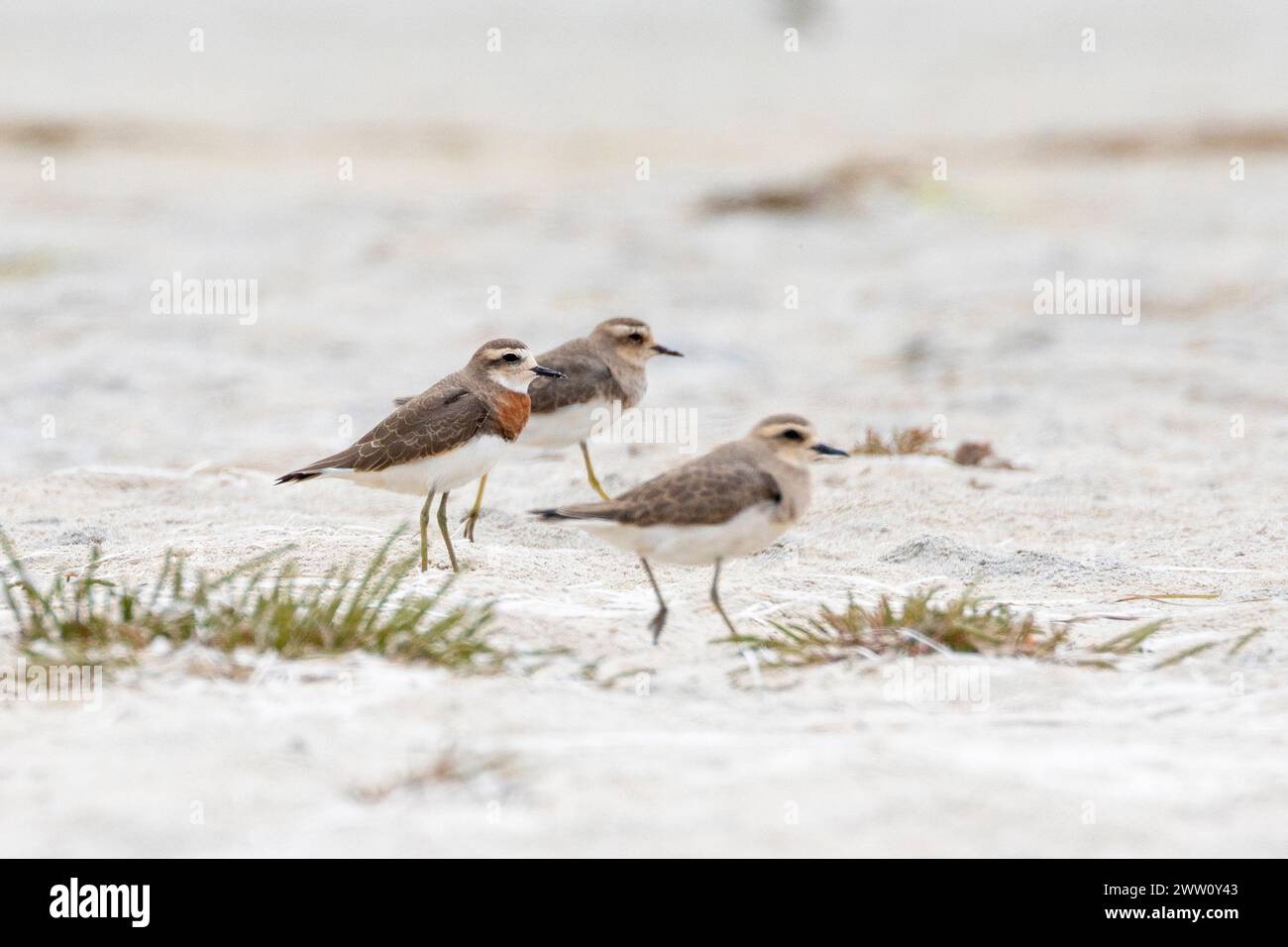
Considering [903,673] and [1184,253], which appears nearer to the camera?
[903,673]

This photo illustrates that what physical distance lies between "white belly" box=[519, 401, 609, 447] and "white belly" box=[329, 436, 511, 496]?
3.21 ft

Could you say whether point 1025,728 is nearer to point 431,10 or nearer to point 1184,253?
point 1184,253

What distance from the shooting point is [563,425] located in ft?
27.8

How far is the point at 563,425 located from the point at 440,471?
144cm

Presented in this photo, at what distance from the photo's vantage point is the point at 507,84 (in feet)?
113

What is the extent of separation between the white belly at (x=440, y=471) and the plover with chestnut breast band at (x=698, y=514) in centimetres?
124

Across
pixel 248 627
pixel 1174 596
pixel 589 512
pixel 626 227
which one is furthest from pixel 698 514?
pixel 626 227

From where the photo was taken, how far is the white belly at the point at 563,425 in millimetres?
8391

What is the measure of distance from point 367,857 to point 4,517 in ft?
16.5

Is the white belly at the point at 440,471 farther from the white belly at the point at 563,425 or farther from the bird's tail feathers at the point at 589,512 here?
the bird's tail feathers at the point at 589,512

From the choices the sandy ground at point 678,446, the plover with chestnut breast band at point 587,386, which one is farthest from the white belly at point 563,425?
the sandy ground at point 678,446
